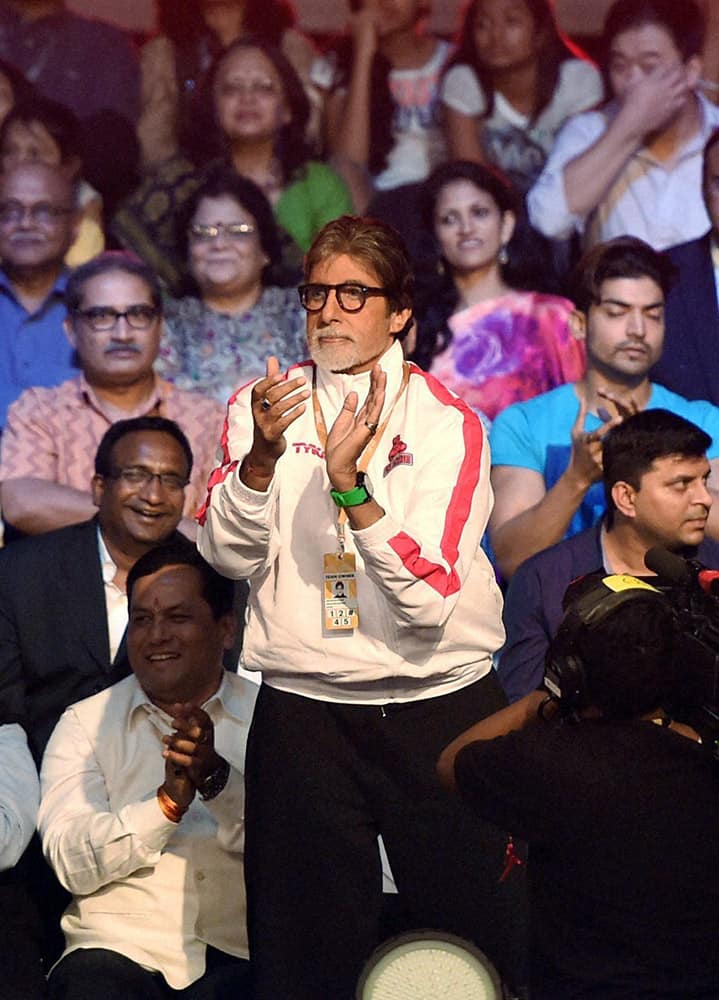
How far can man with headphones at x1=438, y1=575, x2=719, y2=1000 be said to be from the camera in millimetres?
2336

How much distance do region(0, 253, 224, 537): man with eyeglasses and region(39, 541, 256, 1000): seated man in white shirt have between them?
156 cm

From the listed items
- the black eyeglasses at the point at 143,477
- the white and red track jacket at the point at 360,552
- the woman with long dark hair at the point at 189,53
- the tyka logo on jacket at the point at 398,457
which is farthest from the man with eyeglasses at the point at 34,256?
the tyka logo on jacket at the point at 398,457

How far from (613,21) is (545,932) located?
3.73 metres

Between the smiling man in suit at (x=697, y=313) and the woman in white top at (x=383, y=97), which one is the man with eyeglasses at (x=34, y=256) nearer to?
the woman in white top at (x=383, y=97)

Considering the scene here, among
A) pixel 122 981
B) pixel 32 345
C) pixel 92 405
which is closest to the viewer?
pixel 122 981

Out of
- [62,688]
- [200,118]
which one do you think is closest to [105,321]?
[200,118]

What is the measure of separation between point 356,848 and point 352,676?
0.34m

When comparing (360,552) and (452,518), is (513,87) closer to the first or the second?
(452,518)

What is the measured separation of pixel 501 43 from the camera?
17.7 ft

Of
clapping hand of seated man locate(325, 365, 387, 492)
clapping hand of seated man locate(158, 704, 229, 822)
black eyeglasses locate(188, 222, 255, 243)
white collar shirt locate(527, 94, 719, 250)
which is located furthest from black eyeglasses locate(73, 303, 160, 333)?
clapping hand of seated man locate(325, 365, 387, 492)

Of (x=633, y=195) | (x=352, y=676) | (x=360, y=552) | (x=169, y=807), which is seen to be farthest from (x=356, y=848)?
(x=633, y=195)

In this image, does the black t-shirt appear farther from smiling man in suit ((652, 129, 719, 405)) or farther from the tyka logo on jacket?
smiling man in suit ((652, 129, 719, 405))

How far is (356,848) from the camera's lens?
2930 mm

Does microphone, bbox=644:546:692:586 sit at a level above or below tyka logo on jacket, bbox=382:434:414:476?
below
